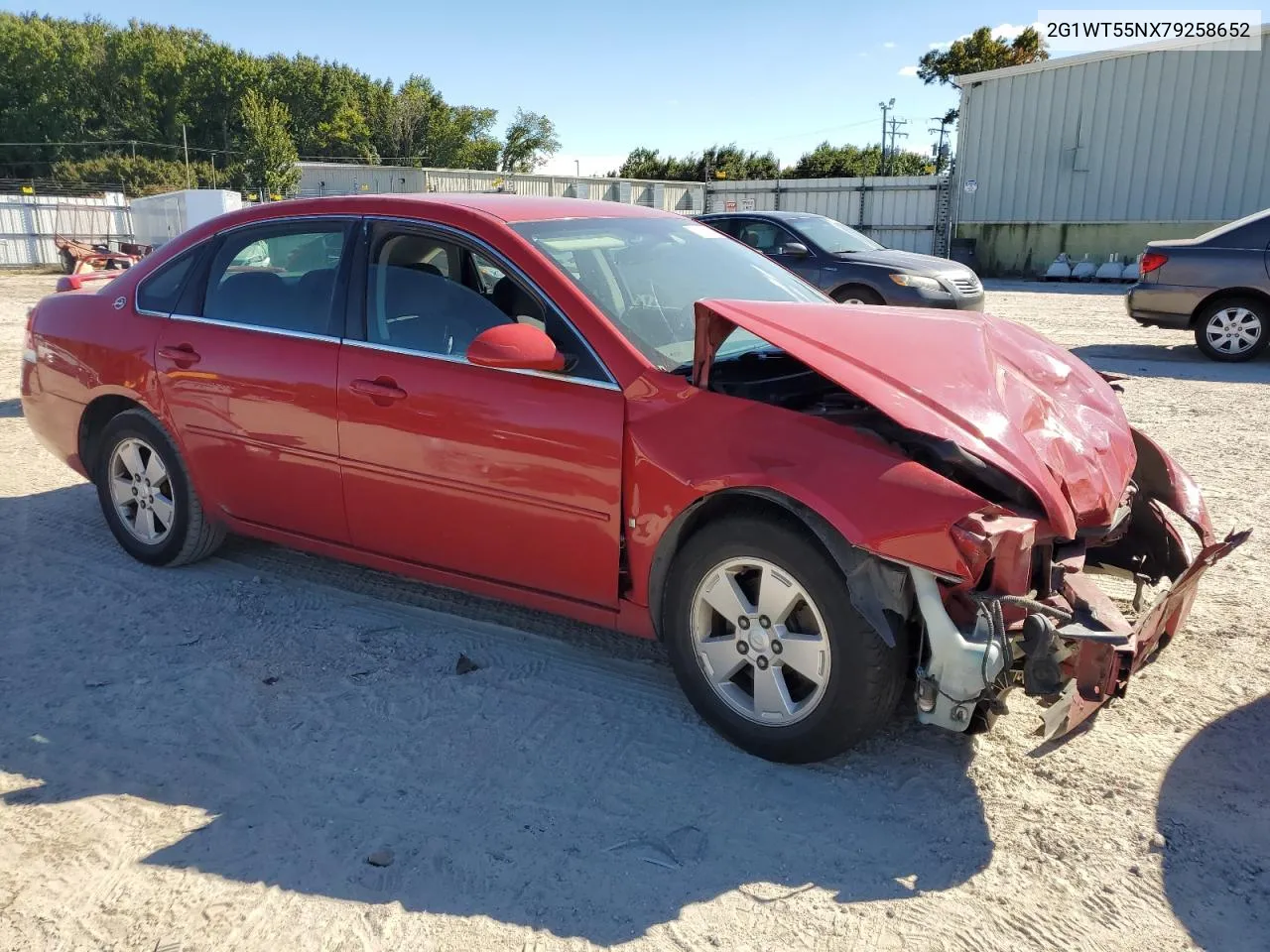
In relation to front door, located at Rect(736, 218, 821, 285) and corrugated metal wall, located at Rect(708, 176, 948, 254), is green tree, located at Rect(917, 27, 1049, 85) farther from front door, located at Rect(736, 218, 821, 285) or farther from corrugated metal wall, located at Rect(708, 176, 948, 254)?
front door, located at Rect(736, 218, 821, 285)

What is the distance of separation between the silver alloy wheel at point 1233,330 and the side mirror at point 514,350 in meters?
9.62

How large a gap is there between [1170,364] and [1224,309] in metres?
0.75

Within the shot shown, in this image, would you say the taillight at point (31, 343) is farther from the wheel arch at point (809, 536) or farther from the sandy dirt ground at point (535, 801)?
the wheel arch at point (809, 536)

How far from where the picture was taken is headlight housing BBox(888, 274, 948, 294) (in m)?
10.9

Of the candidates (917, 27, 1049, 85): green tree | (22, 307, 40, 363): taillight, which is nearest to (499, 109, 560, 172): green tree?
(917, 27, 1049, 85): green tree

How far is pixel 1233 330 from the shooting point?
402 inches

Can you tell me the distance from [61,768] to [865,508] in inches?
105

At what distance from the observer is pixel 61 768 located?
309 cm

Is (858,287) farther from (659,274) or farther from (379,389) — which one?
(379,389)

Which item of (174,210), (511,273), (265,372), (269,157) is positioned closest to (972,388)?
(511,273)

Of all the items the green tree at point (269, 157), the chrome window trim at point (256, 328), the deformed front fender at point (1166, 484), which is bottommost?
the deformed front fender at point (1166, 484)

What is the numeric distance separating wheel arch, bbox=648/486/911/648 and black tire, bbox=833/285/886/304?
338 inches

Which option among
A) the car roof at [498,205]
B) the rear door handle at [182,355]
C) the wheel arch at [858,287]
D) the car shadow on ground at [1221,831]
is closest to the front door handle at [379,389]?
the car roof at [498,205]

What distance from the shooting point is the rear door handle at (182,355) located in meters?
4.28
